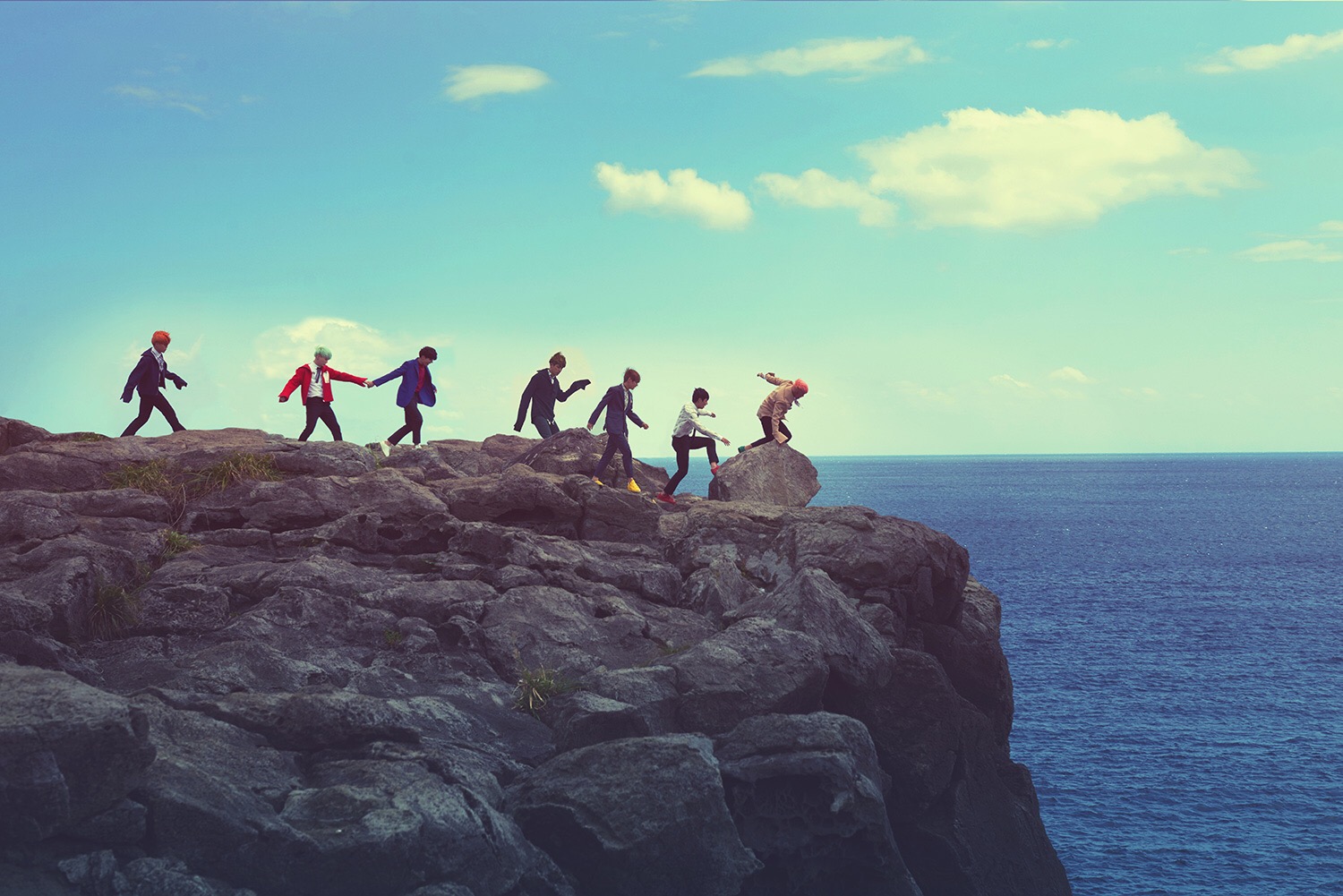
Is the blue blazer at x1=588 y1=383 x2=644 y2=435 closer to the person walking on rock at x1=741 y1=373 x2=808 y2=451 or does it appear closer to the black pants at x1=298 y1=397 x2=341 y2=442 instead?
the person walking on rock at x1=741 y1=373 x2=808 y2=451

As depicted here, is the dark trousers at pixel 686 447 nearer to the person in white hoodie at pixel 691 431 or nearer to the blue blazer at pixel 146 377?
the person in white hoodie at pixel 691 431

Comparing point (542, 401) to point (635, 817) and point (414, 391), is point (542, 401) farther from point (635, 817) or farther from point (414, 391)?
point (635, 817)

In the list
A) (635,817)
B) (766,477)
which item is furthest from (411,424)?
(635,817)

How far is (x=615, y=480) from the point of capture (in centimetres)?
2827

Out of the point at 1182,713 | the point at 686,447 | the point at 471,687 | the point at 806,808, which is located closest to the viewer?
the point at 806,808

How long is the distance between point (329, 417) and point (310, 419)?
0.48 meters

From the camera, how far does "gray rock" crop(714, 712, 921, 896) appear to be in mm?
16891

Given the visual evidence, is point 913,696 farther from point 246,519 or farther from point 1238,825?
point 1238,825

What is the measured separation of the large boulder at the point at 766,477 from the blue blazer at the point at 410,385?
8.07m

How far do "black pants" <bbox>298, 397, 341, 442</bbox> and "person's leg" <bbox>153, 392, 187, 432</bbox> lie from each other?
3159mm

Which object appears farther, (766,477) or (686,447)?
(766,477)

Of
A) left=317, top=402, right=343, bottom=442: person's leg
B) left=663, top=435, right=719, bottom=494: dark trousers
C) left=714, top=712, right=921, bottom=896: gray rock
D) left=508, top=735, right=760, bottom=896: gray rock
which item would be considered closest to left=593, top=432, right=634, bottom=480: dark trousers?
left=663, top=435, right=719, bottom=494: dark trousers

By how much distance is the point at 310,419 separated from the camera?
2856cm

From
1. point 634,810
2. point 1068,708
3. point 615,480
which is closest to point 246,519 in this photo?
point 615,480
